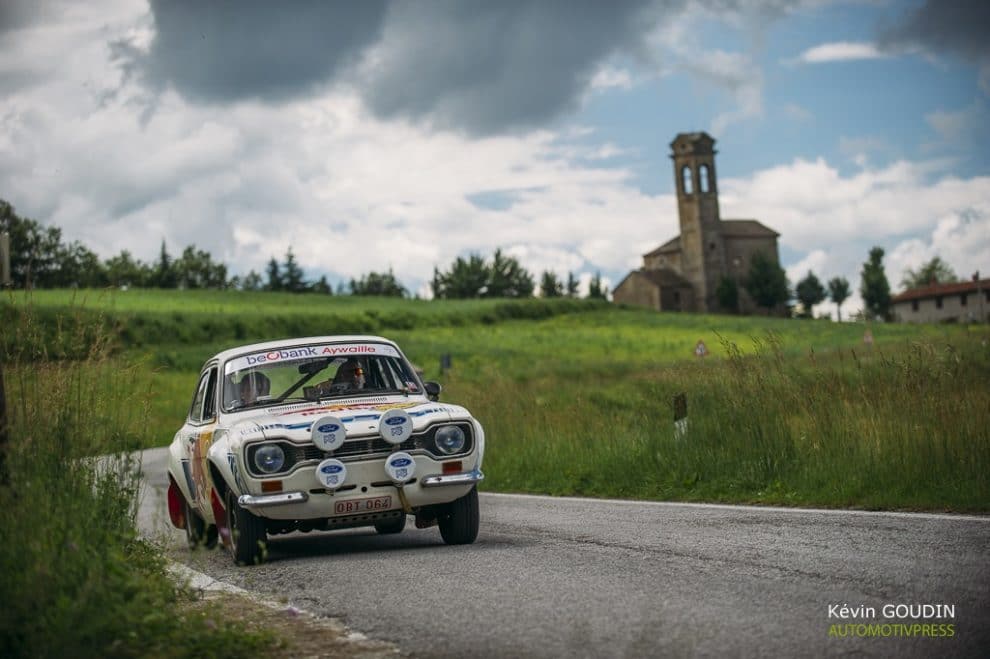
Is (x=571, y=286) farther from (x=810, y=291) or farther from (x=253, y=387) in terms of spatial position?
(x=253, y=387)

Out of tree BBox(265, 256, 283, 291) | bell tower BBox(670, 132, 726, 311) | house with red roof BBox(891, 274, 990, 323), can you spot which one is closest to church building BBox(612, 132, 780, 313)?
bell tower BBox(670, 132, 726, 311)

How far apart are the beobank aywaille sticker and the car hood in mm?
616

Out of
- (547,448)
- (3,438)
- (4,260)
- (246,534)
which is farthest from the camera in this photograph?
(547,448)

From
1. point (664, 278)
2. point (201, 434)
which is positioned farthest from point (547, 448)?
point (664, 278)

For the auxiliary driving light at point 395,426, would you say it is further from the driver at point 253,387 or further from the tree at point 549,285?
the tree at point 549,285

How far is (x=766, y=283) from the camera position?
5925 inches

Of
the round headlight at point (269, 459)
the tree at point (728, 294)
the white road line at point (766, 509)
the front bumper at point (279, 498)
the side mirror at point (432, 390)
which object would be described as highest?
the tree at point (728, 294)

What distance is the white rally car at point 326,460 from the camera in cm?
843

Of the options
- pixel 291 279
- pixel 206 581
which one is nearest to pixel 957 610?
pixel 206 581

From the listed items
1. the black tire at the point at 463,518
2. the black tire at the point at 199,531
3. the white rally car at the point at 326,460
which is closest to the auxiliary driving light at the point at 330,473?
the white rally car at the point at 326,460

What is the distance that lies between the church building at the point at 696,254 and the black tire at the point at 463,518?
143 meters

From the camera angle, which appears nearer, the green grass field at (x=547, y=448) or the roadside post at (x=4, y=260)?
the green grass field at (x=547, y=448)

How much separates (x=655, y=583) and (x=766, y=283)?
14742 cm

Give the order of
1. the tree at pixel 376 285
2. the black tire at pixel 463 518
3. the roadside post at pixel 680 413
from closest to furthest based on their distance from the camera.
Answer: the black tire at pixel 463 518, the roadside post at pixel 680 413, the tree at pixel 376 285
